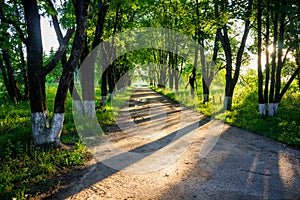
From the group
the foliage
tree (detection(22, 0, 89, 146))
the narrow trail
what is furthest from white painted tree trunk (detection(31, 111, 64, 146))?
the narrow trail

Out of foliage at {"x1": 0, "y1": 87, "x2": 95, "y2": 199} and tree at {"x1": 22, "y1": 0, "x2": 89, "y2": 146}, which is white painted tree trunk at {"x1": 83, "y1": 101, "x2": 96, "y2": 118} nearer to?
foliage at {"x1": 0, "y1": 87, "x2": 95, "y2": 199}

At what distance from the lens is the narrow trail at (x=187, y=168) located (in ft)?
13.9

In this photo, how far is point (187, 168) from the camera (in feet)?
17.6

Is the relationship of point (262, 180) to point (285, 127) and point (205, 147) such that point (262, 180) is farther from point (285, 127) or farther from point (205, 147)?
point (285, 127)

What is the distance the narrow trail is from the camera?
13.9 ft

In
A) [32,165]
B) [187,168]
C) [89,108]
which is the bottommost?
[187,168]

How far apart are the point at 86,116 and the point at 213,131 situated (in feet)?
20.4

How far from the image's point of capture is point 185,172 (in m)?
5.14

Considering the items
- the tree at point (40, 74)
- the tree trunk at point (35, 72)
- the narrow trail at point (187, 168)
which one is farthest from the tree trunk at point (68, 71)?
the narrow trail at point (187, 168)

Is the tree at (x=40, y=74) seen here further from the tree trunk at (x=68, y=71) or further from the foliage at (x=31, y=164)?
the foliage at (x=31, y=164)

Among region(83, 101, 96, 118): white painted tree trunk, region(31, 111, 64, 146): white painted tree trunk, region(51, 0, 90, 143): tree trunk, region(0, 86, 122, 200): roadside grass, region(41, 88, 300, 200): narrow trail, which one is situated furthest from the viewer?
region(83, 101, 96, 118): white painted tree trunk

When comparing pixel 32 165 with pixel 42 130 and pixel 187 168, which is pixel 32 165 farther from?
pixel 187 168

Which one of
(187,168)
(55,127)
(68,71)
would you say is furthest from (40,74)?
(187,168)

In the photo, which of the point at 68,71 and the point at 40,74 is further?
the point at 68,71
